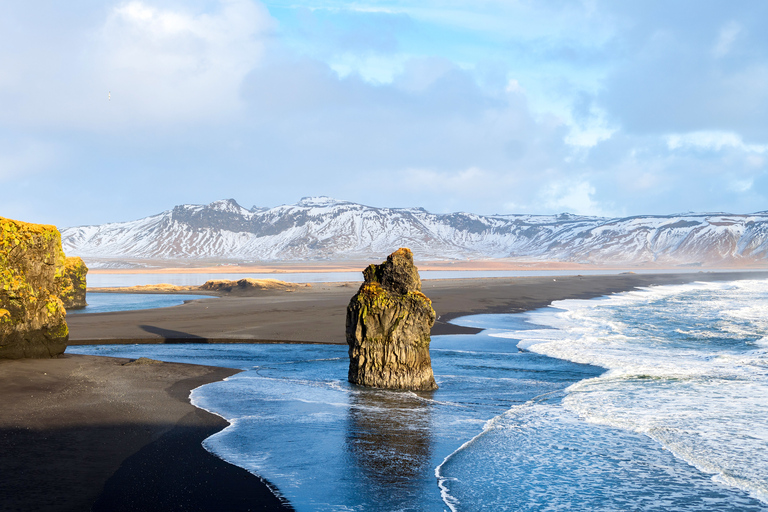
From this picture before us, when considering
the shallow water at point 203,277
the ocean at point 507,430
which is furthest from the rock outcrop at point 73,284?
the shallow water at point 203,277

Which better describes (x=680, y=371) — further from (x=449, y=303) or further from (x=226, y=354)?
(x=449, y=303)

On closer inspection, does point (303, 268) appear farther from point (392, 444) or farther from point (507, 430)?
point (392, 444)

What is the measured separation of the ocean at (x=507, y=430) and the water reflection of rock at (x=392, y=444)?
A: 0.03m

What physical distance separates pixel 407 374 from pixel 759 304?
3578cm

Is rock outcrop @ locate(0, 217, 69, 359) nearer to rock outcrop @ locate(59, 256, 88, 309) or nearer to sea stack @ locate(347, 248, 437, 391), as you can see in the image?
sea stack @ locate(347, 248, 437, 391)

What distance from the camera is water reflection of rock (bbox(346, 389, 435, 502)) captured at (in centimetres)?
671

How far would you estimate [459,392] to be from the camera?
12.2 metres

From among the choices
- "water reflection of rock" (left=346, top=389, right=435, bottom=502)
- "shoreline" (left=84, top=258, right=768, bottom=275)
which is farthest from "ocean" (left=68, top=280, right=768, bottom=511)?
"shoreline" (left=84, top=258, right=768, bottom=275)

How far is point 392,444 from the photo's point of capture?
8.23 m

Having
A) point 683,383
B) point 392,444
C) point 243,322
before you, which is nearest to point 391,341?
point 392,444

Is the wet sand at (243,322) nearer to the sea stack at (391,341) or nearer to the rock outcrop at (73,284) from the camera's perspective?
the rock outcrop at (73,284)

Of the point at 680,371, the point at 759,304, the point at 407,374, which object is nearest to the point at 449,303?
the point at 759,304

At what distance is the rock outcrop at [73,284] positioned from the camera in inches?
1344

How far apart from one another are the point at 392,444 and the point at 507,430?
2195mm
